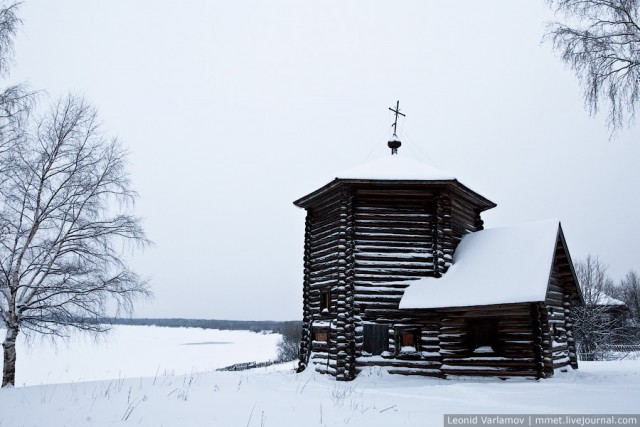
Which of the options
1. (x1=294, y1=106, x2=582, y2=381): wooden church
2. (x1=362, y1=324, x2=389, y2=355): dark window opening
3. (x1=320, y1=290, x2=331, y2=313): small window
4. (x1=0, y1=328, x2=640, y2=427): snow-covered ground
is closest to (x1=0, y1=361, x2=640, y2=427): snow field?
(x1=0, y1=328, x2=640, y2=427): snow-covered ground

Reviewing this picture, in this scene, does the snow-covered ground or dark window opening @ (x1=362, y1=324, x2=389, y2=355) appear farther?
dark window opening @ (x1=362, y1=324, x2=389, y2=355)

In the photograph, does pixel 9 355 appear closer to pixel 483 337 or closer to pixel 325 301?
pixel 325 301

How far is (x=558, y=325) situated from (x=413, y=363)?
253 inches

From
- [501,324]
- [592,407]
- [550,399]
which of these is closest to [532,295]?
[501,324]

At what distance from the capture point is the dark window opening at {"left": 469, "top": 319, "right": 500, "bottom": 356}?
15.3 metres

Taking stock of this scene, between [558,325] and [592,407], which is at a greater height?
[558,325]


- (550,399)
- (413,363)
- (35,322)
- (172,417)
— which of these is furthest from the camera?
(413,363)

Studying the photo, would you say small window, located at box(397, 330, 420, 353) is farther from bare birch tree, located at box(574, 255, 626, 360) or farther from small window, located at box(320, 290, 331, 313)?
bare birch tree, located at box(574, 255, 626, 360)

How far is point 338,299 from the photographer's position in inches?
672

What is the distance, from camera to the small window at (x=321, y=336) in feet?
59.4

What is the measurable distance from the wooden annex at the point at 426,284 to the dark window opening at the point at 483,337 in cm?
3

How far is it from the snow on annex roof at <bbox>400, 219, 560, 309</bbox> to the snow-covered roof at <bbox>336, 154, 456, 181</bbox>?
10.1 ft

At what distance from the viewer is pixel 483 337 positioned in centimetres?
1570

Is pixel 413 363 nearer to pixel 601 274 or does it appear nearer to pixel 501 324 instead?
pixel 501 324
